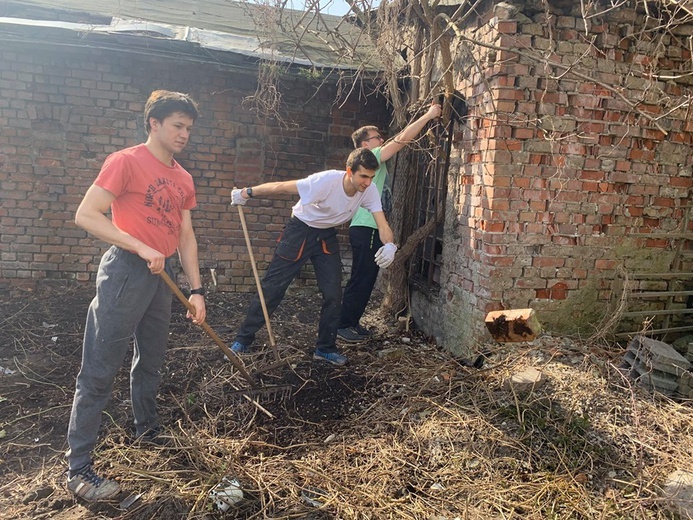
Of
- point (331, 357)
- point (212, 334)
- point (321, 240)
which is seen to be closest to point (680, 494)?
point (331, 357)

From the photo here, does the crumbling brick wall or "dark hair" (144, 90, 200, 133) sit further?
the crumbling brick wall

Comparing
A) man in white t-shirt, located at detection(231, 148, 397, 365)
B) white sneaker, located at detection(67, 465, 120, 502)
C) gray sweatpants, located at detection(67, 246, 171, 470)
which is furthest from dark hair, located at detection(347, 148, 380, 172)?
white sneaker, located at detection(67, 465, 120, 502)

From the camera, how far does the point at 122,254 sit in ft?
8.30

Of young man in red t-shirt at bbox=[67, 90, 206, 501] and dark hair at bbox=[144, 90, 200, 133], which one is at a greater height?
dark hair at bbox=[144, 90, 200, 133]

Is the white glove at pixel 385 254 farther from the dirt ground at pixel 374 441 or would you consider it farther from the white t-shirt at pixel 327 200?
the dirt ground at pixel 374 441

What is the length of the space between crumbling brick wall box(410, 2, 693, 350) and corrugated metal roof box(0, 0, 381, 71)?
173 centimetres

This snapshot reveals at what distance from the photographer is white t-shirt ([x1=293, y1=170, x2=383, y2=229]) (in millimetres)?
3854

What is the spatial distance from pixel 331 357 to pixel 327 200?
4.27 feet

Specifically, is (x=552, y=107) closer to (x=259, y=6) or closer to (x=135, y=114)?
(x=259, y=6)

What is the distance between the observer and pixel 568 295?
3846 millimetres

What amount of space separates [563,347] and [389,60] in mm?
3072

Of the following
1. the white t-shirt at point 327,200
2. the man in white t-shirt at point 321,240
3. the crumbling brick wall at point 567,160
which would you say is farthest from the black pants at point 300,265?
the crumbling brick wall at point 567,160

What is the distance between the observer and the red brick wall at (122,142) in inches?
207

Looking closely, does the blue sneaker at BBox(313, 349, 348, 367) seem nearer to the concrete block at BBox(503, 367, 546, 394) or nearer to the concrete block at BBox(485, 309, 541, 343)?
the concrete block at BBox(485, 309, 541, 343)
